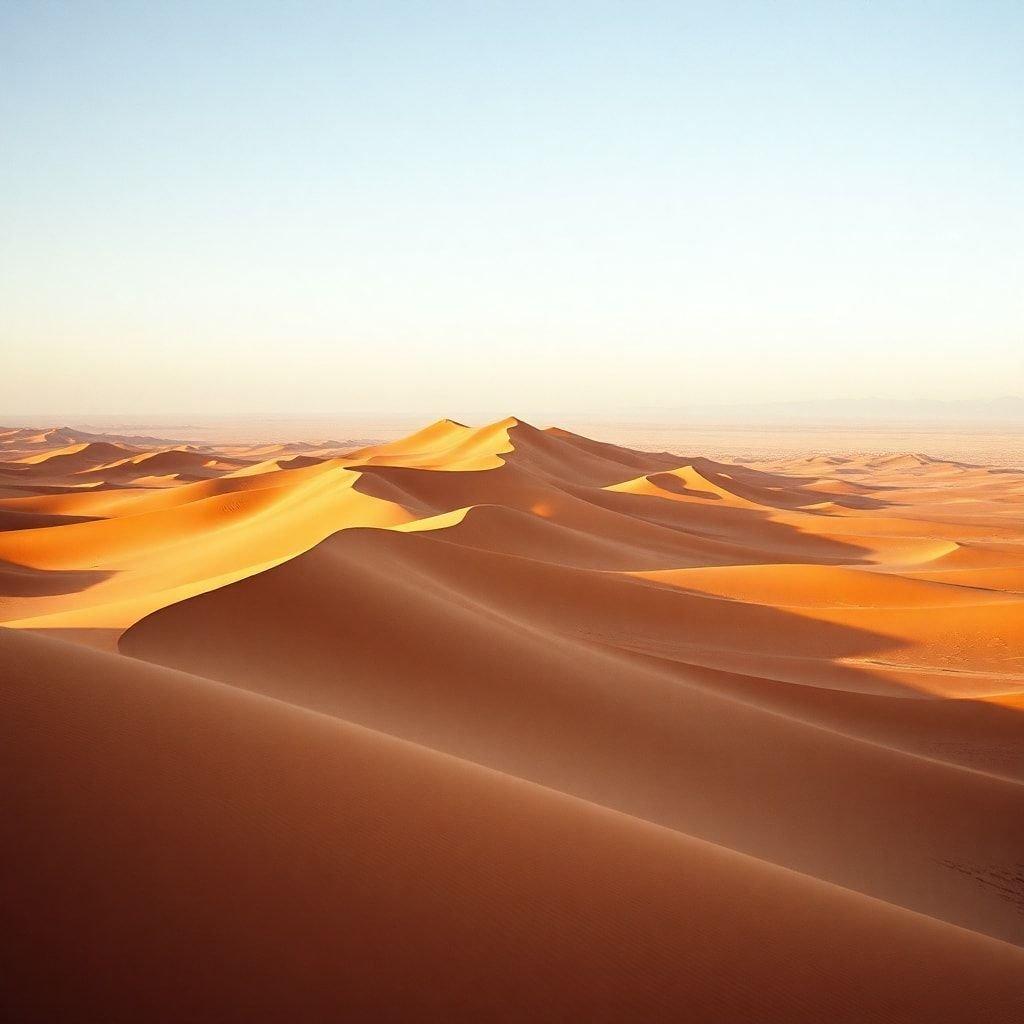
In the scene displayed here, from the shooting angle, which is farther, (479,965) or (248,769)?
(248,769)

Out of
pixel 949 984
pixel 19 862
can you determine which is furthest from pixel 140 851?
pixel 949 984

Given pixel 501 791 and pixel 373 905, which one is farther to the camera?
pixel 501 791

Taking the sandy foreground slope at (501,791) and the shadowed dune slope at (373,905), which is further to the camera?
the sandy foreground slope at (501,791)

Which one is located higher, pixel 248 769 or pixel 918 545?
pixel 248 769

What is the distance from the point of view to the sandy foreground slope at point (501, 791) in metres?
2.55

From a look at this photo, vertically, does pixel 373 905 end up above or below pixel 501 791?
above

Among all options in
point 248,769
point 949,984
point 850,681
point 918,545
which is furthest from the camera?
point 918,545

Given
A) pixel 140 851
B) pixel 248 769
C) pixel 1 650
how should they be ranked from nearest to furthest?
pixel 140 851 → pixel 248 769 → pixel 1 650

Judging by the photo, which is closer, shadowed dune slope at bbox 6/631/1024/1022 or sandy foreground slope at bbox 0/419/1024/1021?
shadowed dune slope at bbox 6/631/1024/1022

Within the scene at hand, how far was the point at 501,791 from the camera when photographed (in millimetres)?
4117

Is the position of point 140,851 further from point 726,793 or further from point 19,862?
point 726,793

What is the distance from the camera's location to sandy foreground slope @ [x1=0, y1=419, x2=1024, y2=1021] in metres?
2.55

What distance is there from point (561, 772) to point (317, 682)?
2303mm

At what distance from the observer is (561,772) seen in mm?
6363
